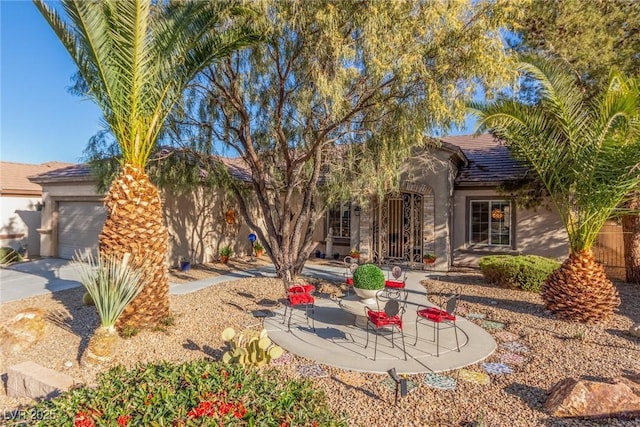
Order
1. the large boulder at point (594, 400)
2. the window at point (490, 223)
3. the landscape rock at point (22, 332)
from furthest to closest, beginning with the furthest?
the window at point (490, 223)
the landscape rock at point (22, 332)
the large boulder at point (594, 400)

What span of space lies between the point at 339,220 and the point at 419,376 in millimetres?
13057

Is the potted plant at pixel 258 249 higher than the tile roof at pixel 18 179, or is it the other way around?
the tile roof at pixel 18 179

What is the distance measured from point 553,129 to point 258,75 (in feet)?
25.8

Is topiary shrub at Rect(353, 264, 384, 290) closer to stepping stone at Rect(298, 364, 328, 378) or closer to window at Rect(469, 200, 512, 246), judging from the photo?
stepping stone at Rect(298, 364, 328, 378)

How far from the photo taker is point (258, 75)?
1029 cm

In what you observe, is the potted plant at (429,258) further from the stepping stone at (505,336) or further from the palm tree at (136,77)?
the palm tree at (136,77)

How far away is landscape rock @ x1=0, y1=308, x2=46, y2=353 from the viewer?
Result: 21.5 ft

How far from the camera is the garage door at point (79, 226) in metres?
15.2

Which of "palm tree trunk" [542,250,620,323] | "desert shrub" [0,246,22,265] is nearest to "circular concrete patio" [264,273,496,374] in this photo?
"palm tree trunk" [542,250,620,323]

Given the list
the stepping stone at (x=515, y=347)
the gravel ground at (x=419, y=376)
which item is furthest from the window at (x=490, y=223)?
the stepping stone at (x=515, y=347)

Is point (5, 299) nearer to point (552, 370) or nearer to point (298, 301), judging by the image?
point (298, 301)

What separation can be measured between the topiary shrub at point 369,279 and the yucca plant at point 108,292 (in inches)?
167

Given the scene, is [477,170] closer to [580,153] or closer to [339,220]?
[339,220]

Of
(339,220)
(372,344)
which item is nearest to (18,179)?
(339,220)
